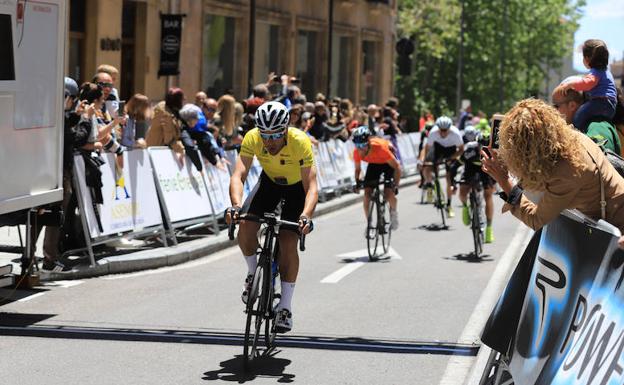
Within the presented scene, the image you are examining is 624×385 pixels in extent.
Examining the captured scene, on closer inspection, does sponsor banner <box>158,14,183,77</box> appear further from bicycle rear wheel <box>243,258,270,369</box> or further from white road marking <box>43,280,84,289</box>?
bicycle rear wheel <box>243,258,270,369</box>

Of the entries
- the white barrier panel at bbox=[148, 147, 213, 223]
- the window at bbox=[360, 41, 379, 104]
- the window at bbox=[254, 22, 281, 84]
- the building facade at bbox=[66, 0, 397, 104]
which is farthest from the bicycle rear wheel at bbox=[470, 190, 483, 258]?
the window at bbox=[360, 41, 379, 104]

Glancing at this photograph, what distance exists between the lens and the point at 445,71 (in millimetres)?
70875

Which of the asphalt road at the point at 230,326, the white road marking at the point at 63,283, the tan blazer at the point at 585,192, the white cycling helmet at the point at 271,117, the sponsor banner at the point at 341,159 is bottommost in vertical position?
the white road marking at the point at 63,283

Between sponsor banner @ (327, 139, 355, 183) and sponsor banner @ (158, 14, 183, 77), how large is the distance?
4.47 metres

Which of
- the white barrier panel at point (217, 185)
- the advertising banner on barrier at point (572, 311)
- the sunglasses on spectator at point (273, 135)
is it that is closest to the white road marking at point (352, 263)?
the white barrier panel at point (217, 185)

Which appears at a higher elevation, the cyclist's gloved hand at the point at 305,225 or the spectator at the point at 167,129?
the spectator at the point at 167,129

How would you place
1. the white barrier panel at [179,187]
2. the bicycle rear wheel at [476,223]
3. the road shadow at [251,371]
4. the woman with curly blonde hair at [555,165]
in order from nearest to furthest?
the woman with curly blonde hair at [555,165]
the road shadow at [251,371]
the white barrier panel at [179,187]
the bicycle rear wheel at [476,223]

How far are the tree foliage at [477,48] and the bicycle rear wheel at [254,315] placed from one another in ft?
173

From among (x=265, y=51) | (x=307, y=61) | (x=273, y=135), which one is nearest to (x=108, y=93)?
(x=273, y=135)

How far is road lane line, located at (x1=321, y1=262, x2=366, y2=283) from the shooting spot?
13.5 meters

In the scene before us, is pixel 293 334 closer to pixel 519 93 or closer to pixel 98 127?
pixel 98 127

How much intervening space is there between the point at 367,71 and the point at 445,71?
72.0 feet

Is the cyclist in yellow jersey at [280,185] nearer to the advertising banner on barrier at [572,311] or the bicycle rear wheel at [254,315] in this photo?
the bicycle rear wheel at [254,315]

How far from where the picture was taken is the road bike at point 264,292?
28.0 ft
